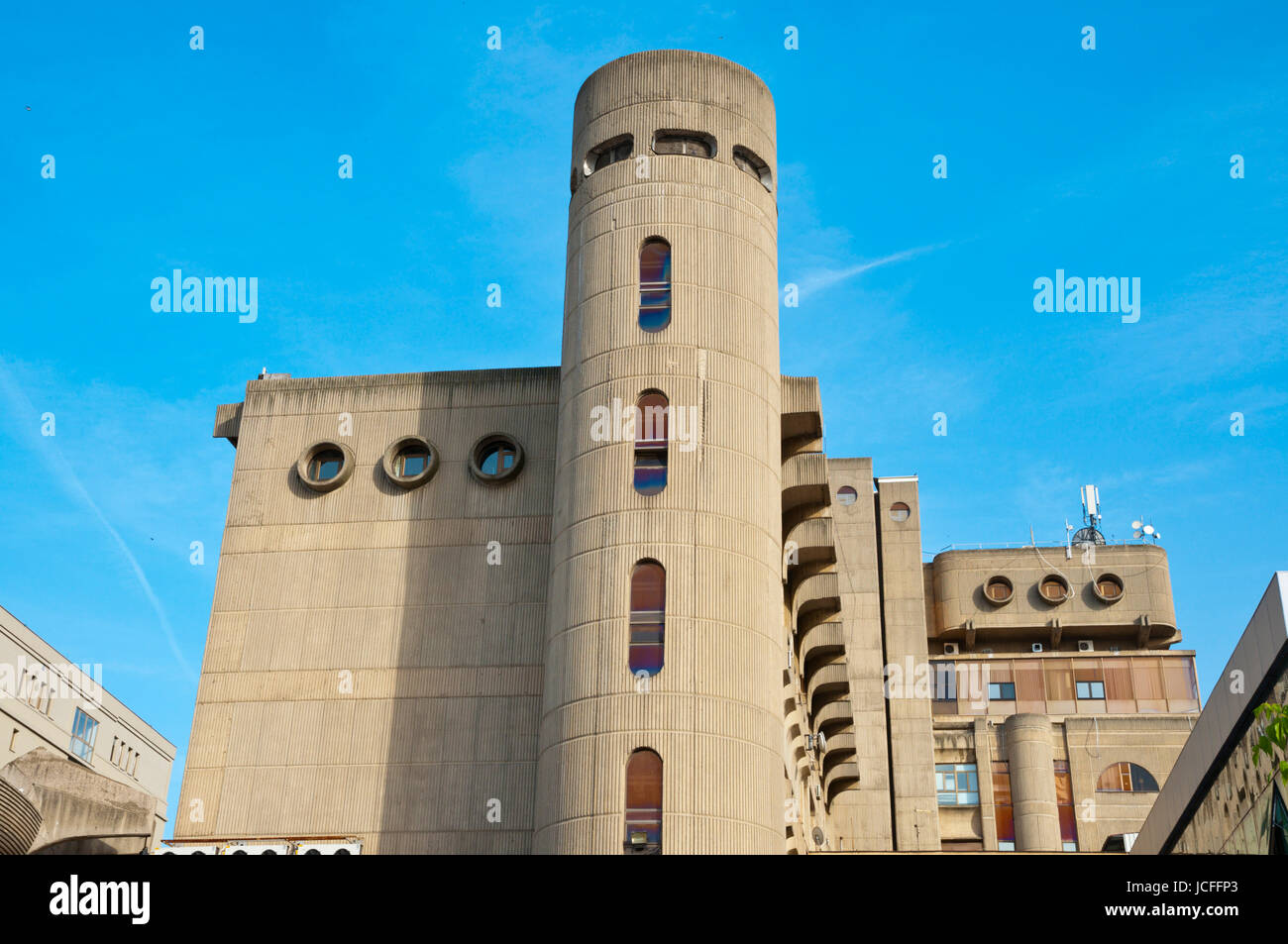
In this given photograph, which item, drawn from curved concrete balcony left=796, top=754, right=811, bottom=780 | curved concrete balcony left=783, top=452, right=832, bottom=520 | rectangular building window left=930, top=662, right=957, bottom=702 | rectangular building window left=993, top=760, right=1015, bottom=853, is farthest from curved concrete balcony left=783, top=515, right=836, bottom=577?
rectangular building window left=930, top=662, right=957, bottom=702

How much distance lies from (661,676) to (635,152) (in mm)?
16547

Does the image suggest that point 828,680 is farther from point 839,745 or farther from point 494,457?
point 494,457

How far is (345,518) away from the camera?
148 feet

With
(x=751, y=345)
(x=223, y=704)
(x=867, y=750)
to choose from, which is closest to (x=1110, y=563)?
(x=867, y=750)

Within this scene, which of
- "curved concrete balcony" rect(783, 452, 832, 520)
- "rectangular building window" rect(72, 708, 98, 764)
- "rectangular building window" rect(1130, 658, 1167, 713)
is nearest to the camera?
"curved concrete balcony" rect(783, 452, 832, 520)

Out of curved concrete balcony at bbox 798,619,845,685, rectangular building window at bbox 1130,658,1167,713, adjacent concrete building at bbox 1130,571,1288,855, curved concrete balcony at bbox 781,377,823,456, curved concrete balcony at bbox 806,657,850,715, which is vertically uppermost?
rectangular building window at bbox 1130,658,1167,713

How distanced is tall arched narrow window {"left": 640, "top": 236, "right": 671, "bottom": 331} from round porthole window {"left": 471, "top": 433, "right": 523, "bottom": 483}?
6789 mm

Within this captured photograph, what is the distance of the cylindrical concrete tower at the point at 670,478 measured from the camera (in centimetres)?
3531

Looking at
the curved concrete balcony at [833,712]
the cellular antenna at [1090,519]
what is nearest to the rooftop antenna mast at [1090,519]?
the cellular antenna at [1090,519]

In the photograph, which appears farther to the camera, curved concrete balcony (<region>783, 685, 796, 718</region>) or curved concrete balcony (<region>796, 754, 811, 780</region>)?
curved concrete balcony (<region>796, 754, 811, 780</region>)

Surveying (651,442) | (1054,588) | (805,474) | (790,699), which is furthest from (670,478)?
(1054,588)

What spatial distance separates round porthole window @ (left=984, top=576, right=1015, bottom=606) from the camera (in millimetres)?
91312

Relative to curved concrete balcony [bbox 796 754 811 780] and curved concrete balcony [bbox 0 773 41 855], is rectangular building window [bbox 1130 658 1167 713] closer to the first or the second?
curved concrete balcony [bbox 796 754 811 780]
